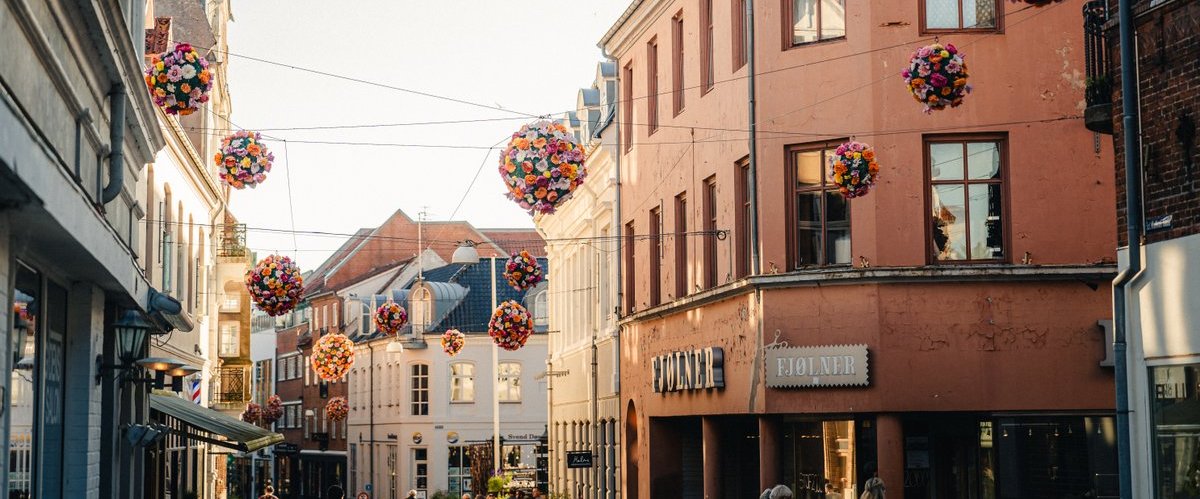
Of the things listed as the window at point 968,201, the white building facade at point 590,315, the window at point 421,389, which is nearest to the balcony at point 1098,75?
the window at point 968,201

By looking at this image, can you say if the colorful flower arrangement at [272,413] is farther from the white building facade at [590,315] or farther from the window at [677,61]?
the window at [677,61]

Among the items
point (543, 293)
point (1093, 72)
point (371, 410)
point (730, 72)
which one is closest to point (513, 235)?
point (371, 410)

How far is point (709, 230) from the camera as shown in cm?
2489

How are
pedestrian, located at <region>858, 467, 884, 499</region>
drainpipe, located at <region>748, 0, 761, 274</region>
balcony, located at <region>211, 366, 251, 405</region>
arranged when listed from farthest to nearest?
balcony, located at <region>211, 366, 251, 405</region>, drainpipe, located at <region>748, 0, 761, 274</region>, pedestrian, located at <region>858, 467, 884, 499</region>

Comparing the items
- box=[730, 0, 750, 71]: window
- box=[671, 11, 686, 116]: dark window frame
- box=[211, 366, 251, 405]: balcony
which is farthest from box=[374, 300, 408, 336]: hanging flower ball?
box=[730, 0, 750, 71]: window

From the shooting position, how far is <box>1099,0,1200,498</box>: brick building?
13.8 meters

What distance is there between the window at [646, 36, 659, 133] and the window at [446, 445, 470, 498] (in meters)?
36.1

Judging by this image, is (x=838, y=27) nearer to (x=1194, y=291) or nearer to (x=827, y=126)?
(x=827, y=126)

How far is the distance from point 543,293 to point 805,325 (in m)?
37.2

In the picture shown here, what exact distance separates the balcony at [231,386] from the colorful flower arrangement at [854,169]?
1071 inches

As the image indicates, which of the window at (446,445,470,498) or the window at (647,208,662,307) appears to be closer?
the window at (647,208,662,307)

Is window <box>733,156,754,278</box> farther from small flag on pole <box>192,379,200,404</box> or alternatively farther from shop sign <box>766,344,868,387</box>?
small flag on pole <box>192,379,200,404</box>

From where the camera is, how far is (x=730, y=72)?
76.4 feet

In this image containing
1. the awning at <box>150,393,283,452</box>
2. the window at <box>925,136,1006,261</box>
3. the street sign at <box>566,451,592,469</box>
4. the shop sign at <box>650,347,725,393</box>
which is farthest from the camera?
the street sign at <box>566,451,592,469</box>
